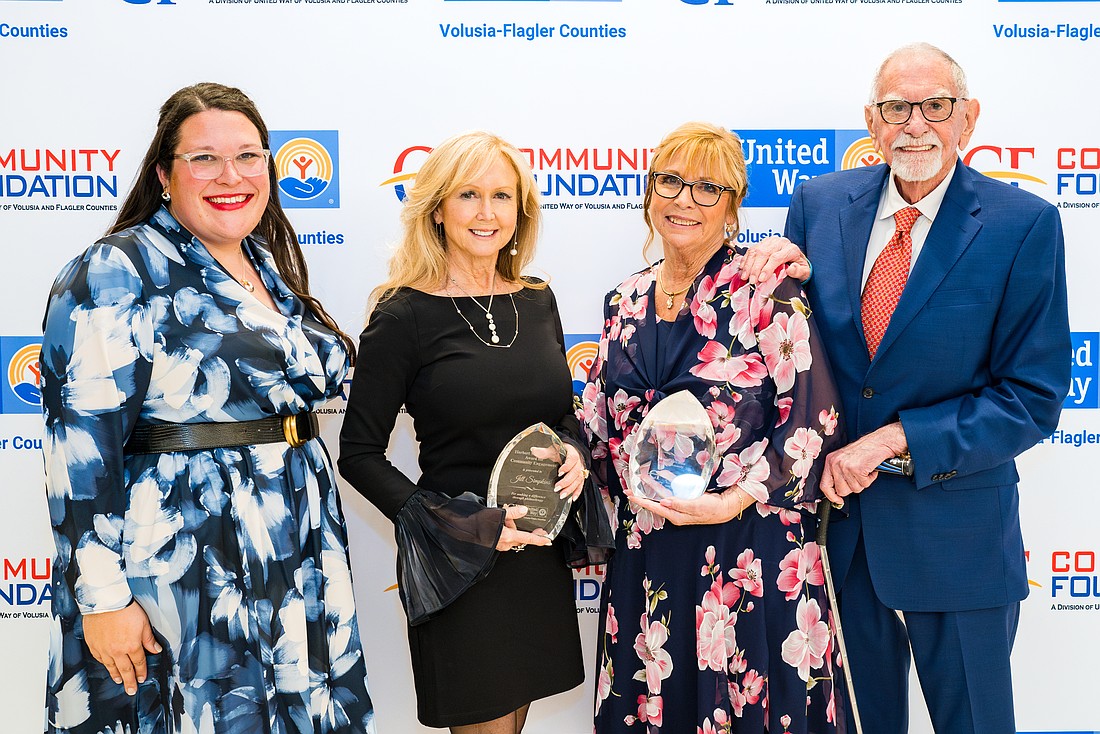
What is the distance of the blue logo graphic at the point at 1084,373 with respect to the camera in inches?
109

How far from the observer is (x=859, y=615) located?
210cm

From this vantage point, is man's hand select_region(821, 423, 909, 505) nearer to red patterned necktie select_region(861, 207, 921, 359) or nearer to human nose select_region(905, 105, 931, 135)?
red patterned necktie select_region(861, 207, 921, 359)

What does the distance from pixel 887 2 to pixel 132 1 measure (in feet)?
7.75

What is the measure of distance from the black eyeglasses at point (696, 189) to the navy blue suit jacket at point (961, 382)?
0.35 m

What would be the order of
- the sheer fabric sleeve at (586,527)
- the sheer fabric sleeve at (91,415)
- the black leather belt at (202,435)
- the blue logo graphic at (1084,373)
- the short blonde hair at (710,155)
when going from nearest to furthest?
the sheer fabric sleeve at (91,415)
the black leather belt at (202,435)
the short blonde hair at (710,155)
the sheer fabric sleeve at (586,527)
the blue logo graphic at (1084,373)

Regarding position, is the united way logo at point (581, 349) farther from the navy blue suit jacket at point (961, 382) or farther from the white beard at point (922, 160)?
the white beard at point (922, 160)

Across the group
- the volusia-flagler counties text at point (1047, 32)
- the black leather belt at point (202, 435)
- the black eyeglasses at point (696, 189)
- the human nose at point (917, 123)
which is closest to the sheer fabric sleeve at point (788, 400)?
the black eyeglasses at point (696, 189)

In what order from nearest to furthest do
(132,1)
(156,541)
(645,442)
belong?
(156,541) → (645,442) → (132,1)

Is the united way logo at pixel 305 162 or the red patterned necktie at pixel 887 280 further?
the united way logo at pixel 305 162

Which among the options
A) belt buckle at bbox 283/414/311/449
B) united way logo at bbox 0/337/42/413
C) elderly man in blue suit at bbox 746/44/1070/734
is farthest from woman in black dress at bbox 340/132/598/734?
united way logo at bbox 0/337/42/413

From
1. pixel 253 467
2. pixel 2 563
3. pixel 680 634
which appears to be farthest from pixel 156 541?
pixel 2 563

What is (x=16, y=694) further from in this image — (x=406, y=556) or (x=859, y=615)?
(x=859, y=615)

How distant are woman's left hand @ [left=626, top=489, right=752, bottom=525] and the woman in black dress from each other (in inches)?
8.8

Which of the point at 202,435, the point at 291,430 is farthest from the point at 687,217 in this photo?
the point at 202,435
